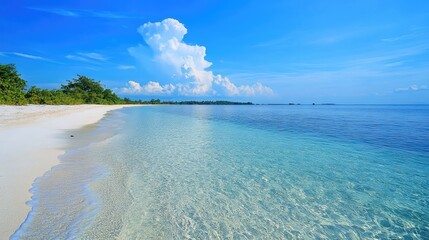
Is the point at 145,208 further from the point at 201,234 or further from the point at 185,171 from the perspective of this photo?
the point at 185,171

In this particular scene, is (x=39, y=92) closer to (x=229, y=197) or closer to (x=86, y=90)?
(x=86, y=90)

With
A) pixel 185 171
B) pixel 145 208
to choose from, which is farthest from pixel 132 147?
pixel 145 208

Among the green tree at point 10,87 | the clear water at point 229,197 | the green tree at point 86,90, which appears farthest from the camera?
the green tree at point 86,90

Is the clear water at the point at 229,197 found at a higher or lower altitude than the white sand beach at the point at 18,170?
lower

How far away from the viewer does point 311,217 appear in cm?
488

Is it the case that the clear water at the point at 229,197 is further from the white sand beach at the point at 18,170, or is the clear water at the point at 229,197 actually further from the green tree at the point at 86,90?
the green tree at the point at 86,90

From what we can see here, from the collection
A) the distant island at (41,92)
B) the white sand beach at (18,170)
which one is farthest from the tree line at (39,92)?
the white sand beach at (18,170)

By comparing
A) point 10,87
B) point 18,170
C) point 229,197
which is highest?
point 10,87

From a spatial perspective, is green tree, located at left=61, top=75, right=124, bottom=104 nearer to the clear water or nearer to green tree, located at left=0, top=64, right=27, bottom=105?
green tree, located at left=0, top=64, right=27, bottom=105

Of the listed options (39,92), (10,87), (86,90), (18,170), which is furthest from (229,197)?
(86,90)

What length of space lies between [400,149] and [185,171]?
38.1 feet

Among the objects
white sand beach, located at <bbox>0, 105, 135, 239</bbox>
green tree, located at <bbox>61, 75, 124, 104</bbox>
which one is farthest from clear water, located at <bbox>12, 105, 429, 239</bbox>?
green tree, located at <bbox>61, 75, 124, 104</bbox>

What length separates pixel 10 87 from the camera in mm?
43781

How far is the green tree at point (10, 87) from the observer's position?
40938 millimetres
